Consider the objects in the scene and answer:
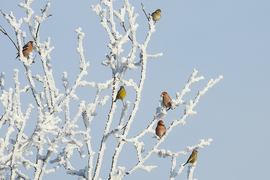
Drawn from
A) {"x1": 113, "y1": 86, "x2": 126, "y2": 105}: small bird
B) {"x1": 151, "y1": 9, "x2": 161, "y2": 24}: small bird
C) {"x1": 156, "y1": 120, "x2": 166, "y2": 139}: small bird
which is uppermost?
{"x1": 151, "y1": 9, "x2": 161, "y2": 24}: small bird

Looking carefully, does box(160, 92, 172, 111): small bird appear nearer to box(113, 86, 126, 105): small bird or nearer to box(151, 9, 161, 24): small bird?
box(113, 86, 126, 105): small bird

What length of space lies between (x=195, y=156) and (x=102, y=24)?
10.4 feet

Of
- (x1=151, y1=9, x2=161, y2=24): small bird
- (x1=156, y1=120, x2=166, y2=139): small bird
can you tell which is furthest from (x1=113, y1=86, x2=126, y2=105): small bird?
(x1=151, y1=9, x2=161, y2=24): small bird

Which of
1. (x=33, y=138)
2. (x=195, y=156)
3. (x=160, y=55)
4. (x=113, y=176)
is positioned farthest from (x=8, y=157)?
(x=195, y=156)

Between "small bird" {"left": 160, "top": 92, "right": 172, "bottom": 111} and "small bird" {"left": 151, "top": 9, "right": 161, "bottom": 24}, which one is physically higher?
"small bird" {"left": 151, "top": 9, "right": 161, "bottom": 24}

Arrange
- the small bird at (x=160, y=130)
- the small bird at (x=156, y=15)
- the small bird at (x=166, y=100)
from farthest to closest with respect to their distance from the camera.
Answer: the small bird at (x=156, y=15)
the small bird at (x=160, y=130)
the small bird at (x=166, y=100)

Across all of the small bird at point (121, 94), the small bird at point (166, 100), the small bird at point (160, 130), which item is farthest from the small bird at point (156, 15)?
the small bird at point (160, 130)

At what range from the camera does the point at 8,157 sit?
479cm

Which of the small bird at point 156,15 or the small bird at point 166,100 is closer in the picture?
the small bird at point 166,100

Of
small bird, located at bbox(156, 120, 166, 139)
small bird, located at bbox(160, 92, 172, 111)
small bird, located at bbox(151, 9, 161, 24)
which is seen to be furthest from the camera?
small bird, located at bbox(151, 9, 161, 24)

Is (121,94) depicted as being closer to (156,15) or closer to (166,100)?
(166,100)

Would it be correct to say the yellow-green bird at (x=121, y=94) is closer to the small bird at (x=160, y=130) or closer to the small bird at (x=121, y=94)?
the small bird at (x=121, y=94)

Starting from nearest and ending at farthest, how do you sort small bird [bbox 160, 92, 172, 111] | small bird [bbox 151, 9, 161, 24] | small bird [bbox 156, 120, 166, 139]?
small bird [bbox 160, 92, 172, 111]
small bird [bbox 156, 120, 166, 139]
small bird [bbox 151, 9, 161, 24]

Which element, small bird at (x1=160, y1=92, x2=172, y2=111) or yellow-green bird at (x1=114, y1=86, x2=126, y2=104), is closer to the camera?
small bird at (x1=160, y1=92, x2=172, y2=111)
